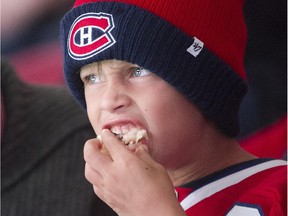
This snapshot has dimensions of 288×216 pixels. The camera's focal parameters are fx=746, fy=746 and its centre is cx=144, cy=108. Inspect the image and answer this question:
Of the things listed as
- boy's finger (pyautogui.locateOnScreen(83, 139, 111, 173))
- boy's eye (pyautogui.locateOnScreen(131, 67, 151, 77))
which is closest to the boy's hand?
boy's finger (pyautogui.locateOnScreen(83, 139, 111, 173))

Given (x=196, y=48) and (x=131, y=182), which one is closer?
(x=131, y=182)

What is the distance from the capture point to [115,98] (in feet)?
3.43

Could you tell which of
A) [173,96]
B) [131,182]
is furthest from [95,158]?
[173,96]

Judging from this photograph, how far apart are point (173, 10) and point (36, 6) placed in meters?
1.89

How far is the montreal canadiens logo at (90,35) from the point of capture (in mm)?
1080

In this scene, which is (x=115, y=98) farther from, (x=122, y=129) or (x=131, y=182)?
(x=131, y=182)

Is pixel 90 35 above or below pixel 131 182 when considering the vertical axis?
above

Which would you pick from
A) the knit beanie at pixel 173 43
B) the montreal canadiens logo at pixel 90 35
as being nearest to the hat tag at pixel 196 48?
the knit beanie at pixel 173 43

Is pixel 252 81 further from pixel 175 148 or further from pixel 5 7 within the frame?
pixel 5 7

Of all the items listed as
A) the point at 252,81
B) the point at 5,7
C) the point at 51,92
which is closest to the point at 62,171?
the point at 51,92

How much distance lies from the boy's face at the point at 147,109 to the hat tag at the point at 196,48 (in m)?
0.06

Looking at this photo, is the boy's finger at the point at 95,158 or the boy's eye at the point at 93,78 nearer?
the boy's finger at the point at 95,158

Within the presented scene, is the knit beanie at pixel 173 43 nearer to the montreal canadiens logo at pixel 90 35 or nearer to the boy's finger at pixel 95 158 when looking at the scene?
the montreal canadiens logo at pixel 90 35

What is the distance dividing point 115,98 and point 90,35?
11 centimetres
